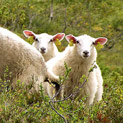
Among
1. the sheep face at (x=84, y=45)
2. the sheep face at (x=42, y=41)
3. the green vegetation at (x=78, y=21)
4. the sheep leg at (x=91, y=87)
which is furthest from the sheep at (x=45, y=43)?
the sheep leg at (x=91, y=87)

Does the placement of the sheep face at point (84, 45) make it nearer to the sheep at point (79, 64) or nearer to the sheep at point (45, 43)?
the sheep at point (79, 64)

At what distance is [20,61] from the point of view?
5109 millimetres

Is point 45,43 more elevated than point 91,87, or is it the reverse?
point 45,43

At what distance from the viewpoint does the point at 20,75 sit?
5.09 meters

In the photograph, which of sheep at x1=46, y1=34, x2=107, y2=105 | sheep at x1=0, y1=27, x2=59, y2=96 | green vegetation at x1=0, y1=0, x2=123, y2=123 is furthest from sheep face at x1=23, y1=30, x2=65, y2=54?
sheep at x1=0, y1=27, x2=59, y2=96

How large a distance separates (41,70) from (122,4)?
22381 mm

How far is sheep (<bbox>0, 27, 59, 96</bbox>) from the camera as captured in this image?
4.92 meters

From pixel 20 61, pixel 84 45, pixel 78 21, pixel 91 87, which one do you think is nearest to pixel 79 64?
pixel 84 45

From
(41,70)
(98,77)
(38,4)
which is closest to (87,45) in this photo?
(98,77)

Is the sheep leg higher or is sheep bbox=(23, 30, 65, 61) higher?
sheep bbox=(23, 30, 65, 61)

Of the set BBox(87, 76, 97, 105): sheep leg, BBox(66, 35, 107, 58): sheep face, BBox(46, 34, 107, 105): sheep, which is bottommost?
BBox(87, 76, 97, 105): sheep leg

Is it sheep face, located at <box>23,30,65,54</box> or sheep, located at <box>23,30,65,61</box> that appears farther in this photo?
sheep, located at <box>23,30,65,61</box>

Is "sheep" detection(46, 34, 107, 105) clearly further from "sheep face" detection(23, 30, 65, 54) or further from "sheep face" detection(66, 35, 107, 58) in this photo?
"sheep face" detection(23, 30, 65, 54)

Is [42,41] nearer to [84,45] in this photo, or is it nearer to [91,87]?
[84,45]
